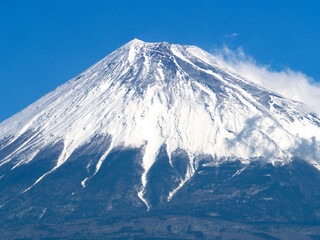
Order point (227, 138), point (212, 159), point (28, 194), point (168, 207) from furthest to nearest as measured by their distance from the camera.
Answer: point (227, 138) < point (212, 159) < point (28, 194) < point (168, 207)

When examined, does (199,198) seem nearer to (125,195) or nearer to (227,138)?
(125,195)

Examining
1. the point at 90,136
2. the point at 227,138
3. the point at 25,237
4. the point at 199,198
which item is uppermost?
the point at 227,138

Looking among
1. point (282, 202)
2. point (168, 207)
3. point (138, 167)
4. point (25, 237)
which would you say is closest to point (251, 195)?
point (282, 202)

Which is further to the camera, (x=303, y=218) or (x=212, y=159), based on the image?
(x=212, y=159)

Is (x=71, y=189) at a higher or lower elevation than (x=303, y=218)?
lower

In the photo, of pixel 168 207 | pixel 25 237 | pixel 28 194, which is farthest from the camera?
pixel 28 194

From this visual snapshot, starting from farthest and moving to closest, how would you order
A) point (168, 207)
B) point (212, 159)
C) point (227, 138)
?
1. point (227, 138)
2. point (212, 159)
3. point (168, 207)

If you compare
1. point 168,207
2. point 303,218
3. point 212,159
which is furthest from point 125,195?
point 303,218

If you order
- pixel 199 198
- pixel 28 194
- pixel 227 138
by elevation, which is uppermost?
pixel 227 138

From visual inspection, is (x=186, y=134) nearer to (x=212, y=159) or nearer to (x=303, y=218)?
(x=212, y=159)
